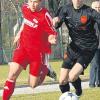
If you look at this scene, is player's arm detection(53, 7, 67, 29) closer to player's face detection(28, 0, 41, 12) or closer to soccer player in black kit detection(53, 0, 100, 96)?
soccer player in black kit detection(53, 0, 100, 96)

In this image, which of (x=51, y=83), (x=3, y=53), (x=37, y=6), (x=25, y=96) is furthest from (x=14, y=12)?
(x=37, y=6)

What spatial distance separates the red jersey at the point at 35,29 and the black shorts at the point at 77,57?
721 millimetres

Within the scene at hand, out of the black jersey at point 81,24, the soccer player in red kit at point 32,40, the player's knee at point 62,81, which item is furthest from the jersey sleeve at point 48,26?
the player's knee at point 62,81

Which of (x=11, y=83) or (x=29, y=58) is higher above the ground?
(x=29, y=58)

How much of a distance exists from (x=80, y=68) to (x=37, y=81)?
0.92m

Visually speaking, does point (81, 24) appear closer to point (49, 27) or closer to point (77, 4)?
point (77, 4)

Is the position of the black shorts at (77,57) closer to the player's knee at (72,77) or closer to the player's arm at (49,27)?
the player's knee at (72,77)

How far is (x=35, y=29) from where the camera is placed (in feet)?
33.8

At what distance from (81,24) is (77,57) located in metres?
0.71

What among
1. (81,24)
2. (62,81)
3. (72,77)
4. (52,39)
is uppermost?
(81,24)

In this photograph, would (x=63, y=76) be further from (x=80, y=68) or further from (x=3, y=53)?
(x=3, y=53)

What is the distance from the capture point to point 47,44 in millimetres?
10508

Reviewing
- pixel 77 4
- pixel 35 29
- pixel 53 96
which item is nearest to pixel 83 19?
pixel 77 4

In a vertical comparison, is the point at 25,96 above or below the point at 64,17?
below
